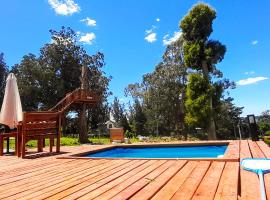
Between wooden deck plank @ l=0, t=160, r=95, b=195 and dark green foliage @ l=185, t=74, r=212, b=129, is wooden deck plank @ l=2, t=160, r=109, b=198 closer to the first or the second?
wooden deck plank @ l=0, t=160, r=95, b=195

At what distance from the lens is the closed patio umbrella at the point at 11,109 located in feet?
24.6

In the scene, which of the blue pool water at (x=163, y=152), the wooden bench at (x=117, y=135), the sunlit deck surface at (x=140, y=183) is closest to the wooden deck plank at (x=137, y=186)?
the sunlit deck surface at (x=140, y=183)

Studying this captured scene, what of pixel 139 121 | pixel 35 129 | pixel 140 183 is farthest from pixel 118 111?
pixel 140 183

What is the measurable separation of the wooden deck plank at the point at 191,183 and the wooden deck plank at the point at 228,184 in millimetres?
234

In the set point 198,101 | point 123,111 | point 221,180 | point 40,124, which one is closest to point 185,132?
point 123,111

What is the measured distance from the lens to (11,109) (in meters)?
7.64

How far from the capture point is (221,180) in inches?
119

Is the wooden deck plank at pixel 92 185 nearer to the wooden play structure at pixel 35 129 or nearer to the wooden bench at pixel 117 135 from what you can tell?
the wooden play structure at pixel 35 129

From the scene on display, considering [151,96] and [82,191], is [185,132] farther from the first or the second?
[82,191]

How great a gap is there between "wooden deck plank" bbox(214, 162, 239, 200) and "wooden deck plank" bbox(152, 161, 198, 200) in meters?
0.41

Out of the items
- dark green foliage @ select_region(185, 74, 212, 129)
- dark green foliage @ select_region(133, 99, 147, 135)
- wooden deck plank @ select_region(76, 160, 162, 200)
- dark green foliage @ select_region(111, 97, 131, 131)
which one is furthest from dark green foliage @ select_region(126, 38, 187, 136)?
wooden deck plank @ select_region(76, 160, 162, 200)

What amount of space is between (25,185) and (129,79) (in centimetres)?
4075

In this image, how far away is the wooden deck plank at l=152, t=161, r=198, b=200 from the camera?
252cm

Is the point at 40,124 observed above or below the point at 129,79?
below
